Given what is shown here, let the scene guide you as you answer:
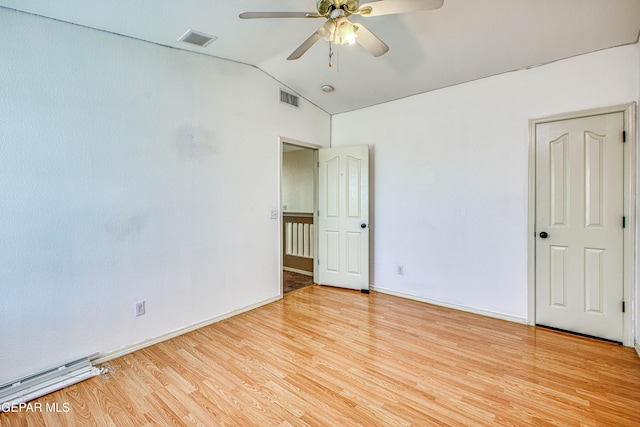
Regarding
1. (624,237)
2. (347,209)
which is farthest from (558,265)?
(347,209)

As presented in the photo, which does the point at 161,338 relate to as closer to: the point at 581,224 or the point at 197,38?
the point at 197,38

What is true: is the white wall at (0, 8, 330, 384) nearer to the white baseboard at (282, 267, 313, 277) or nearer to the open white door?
the open white door

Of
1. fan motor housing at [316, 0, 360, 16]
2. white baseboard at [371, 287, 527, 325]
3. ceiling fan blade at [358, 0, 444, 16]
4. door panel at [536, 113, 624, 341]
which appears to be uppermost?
fan motor housing at [316, 0, 360, 16]

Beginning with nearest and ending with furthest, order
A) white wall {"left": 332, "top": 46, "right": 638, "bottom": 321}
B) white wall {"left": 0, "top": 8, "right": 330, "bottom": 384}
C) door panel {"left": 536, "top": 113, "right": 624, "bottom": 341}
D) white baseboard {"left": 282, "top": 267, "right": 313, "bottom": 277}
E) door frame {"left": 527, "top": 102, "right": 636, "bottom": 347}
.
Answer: white wall {"left": 0, "top": 8, "right": 330, "bottom": 384} → door frame {"left": 527, "top": 102, "right": 636, "bottom": 347} → door panel {"left": 536, "top": 113, "right": 624, "bottom": 341} → white wall {"left": 332, "top": 46, "right": 638, "bottom": 321} → white baseboard {"left": 282, "top": 267, "right": 313, "bottom": 277}

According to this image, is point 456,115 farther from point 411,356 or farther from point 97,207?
point 97,207

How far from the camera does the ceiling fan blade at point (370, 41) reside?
1.87 m

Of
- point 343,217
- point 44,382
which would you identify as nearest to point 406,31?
point 343,217

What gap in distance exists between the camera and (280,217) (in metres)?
3.80

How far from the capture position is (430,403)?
73.0 inches

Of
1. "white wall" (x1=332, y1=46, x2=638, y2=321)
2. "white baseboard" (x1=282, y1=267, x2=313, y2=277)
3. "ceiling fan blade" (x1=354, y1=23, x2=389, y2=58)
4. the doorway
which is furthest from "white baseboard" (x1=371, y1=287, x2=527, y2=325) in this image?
"ceiling fan blade" (x1=354, y1=23, x2=389, y2=58)

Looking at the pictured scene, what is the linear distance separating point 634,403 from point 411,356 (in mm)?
1352

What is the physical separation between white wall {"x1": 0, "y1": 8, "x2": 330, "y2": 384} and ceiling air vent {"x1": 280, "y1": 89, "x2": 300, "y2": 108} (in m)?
0.28

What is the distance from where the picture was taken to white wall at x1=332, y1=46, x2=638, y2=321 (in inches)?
109

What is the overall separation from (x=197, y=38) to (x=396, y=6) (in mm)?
1814
